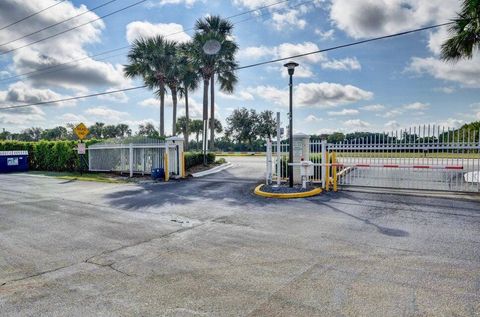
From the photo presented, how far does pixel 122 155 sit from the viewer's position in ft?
56.1

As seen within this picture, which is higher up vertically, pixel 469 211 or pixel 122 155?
pixel 122 155

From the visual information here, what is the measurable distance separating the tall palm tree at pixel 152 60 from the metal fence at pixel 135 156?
8.60m

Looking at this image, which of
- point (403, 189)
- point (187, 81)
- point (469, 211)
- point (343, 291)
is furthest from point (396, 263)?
point (187, 81)

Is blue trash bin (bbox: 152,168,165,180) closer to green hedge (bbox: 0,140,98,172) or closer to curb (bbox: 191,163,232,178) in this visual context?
curb (bbox: 191,163,232,178)

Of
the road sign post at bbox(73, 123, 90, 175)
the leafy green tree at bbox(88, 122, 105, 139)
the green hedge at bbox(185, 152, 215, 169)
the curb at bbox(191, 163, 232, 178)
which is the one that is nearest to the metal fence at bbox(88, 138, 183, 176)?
the road sign post at bbox(73, 123, 90, 175)

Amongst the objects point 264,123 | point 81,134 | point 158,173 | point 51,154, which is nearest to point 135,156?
point 158,173

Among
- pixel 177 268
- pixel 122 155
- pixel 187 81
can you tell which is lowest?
pixel 177 268

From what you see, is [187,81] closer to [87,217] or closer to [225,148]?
[87,217]

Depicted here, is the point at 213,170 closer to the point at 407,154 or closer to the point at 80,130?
the point at 80,130

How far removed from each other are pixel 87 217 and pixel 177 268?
4363 millimetres

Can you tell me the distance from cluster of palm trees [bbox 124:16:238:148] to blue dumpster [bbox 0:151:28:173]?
9.96m

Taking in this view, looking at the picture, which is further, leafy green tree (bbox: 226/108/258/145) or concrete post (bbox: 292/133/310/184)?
leafy green tree (bbox: 226/108/258/145)

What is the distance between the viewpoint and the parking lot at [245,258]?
3383 millimetres

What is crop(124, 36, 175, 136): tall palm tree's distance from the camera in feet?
85.5
